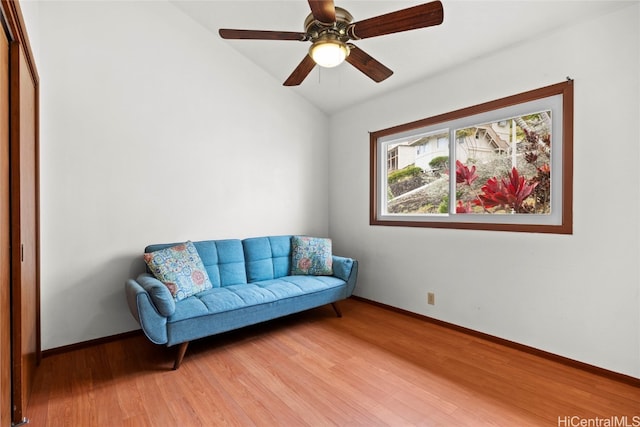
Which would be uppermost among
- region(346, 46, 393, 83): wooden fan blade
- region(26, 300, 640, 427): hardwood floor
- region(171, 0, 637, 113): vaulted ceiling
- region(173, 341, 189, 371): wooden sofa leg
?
region(171, 0, 637, 113): vaulted ceiling

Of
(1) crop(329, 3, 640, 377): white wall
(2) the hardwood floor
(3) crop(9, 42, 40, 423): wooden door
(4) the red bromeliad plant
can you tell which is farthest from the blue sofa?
(4) the red bromeliad plant

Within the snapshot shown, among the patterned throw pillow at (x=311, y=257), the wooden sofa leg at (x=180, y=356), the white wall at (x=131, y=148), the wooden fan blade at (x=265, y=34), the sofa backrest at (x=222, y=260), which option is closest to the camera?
the wooden fan blade at (x=265, y=34)

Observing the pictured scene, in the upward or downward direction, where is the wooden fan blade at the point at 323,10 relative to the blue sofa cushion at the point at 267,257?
upward

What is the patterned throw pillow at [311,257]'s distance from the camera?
3.43 meters

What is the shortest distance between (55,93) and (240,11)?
165cm

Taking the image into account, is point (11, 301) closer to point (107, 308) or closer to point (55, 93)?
point (107, 308)

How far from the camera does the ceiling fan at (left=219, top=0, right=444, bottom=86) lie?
1.60 meters

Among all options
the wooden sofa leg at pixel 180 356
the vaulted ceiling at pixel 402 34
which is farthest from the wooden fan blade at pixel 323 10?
the wooden sofa leg at pixel 180 356

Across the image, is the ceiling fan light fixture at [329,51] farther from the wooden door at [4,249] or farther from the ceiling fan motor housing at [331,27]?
the wooden door at [4,249]

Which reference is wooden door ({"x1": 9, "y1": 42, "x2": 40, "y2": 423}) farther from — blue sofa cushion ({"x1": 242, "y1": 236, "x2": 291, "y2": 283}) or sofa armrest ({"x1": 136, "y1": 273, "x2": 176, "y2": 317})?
blue sofa cushion ({"x1": 242, "y1": 236, "x2": 291, "y2": 283})

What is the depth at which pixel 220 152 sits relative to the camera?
338 centimetres

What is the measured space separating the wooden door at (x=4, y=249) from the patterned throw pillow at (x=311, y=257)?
229cm

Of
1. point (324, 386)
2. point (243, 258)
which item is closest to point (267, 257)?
point (243, 258)

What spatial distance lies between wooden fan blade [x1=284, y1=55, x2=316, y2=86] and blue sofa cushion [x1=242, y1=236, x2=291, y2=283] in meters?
1.66
